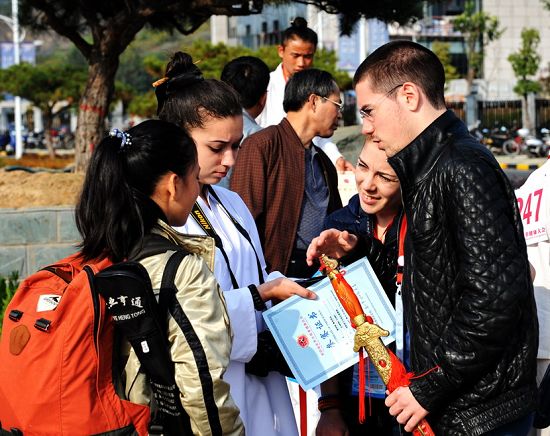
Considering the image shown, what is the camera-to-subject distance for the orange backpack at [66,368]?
2.37 m

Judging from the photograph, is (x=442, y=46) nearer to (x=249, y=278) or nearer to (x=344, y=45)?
(x=344, y=45)

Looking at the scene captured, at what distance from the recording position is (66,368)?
2361 millimetres

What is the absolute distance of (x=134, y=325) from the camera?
235 cm

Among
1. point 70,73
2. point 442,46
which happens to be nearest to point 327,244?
point 70,73

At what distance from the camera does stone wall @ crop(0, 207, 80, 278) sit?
7.15 metres

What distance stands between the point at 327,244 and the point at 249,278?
282 millimetres

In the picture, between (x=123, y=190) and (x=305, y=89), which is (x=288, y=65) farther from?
(x=123, y=190)

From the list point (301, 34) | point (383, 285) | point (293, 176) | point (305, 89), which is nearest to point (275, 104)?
point (301, 34)

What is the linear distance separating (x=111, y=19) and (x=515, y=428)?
26.4ft

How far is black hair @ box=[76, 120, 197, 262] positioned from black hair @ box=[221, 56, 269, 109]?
285 cm

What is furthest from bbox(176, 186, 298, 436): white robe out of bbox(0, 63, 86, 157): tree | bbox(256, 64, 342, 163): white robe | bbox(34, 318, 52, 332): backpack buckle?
bbox(0, 63, 86, 157): tree

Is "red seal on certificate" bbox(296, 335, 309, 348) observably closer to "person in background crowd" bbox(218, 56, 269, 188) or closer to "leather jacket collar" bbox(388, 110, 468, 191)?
"leather jacket collar" bbox(388, 110, 468, 191)

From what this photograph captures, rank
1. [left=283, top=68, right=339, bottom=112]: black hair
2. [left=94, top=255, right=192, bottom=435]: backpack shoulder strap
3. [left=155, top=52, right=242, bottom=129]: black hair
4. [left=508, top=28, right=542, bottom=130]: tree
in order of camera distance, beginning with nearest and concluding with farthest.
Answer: [left=94, top=255, right=192, bottom=435]: backpack shoulder strap → [left=155, top=52, right=242, bottom=129]: black hair → [left=283, top=68, right=339, bottom=112]: black hair → [left=508, top=28, right=542, bottom=130]: tree

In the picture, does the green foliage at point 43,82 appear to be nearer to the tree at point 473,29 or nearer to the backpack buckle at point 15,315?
the tree at point 473,29
